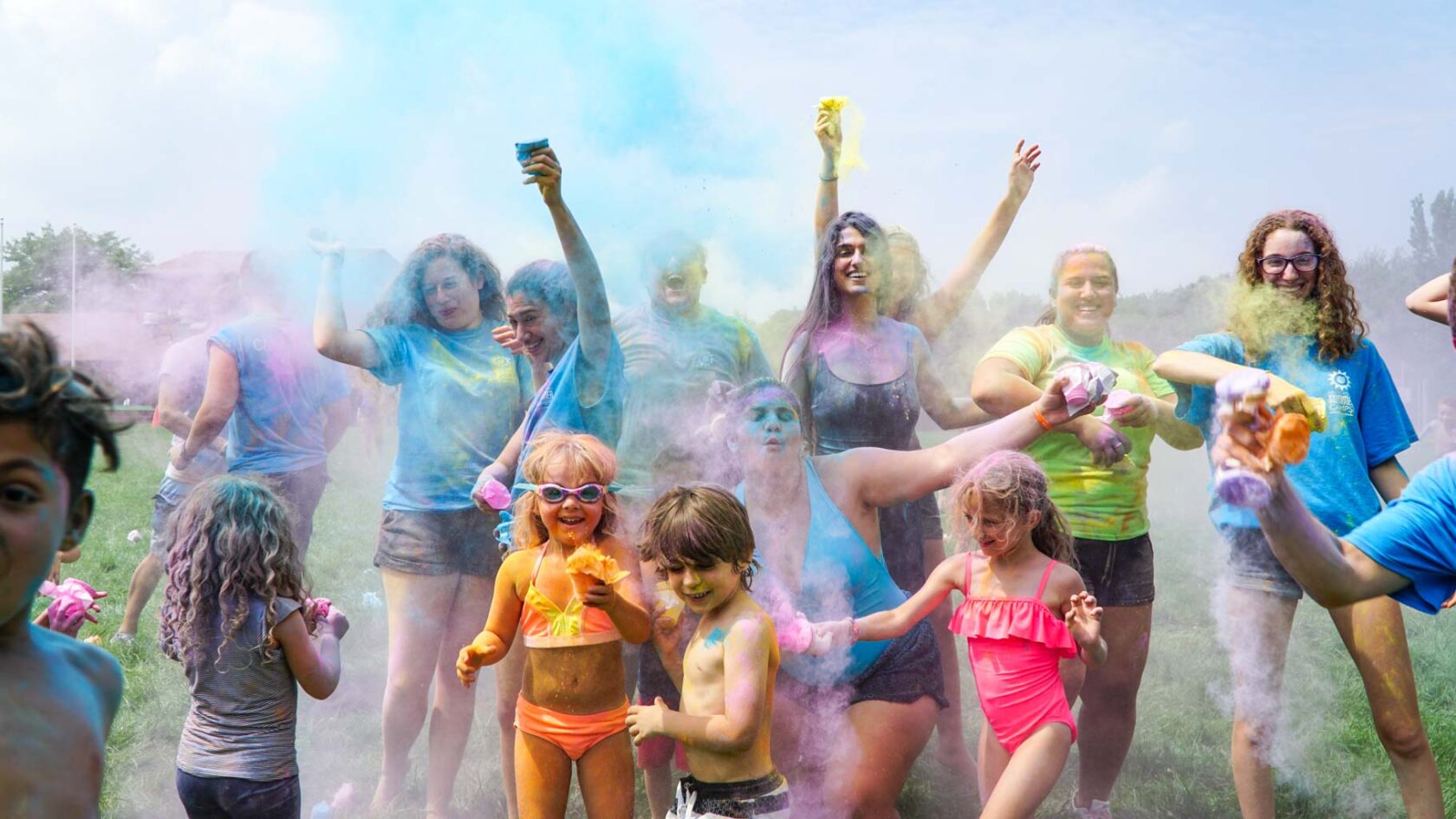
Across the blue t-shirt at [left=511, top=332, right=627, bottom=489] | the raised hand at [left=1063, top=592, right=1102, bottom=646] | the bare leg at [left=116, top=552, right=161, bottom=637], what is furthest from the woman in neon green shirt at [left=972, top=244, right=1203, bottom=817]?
the bare leg at [left=116, top=552, right=161, bottom=637]

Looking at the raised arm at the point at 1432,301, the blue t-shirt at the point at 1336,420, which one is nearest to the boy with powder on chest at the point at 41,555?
the blue t-shirt at the point at 1336,420

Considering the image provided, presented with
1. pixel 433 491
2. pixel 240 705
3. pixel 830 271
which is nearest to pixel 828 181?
pixel 830 271

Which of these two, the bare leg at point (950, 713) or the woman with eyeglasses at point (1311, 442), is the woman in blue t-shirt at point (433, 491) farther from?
the woman with eyeglasses at point (1311, 442)

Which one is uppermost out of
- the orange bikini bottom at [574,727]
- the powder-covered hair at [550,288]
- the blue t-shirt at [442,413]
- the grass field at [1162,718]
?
the powder-covered hair at [550,288]

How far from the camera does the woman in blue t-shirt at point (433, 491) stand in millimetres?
3939

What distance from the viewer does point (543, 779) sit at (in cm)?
318

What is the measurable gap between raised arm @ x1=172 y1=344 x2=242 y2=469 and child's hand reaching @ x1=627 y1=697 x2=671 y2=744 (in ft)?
6.81

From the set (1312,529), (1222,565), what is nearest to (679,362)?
(1222,565)

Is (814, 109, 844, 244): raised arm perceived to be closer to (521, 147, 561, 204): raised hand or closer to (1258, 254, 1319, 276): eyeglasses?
(521, 147, 561, 204): raised hand

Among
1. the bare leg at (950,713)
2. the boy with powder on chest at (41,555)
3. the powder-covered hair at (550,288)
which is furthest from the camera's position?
the bare leg at (950,713)

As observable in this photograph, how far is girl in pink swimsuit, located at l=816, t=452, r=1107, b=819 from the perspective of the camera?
10.6ft

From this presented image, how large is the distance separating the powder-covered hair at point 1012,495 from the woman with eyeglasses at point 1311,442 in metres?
0.51

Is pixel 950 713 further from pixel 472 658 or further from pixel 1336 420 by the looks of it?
pixel 472 658

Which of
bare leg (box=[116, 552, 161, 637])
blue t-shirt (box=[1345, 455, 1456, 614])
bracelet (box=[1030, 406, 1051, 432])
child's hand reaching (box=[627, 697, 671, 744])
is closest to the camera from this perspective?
blue t-shirt (box=[1345, 455, 1456, 614])
